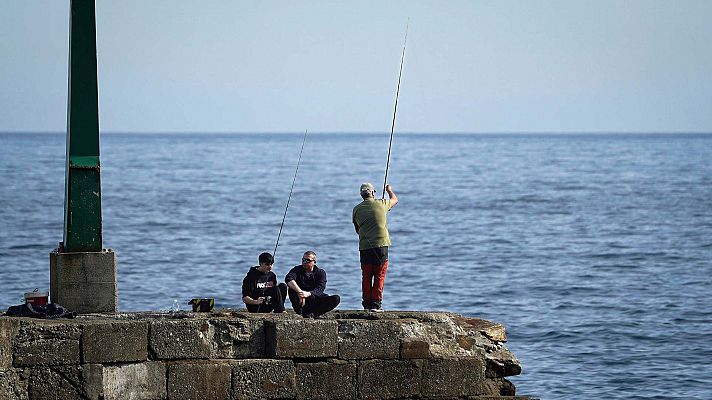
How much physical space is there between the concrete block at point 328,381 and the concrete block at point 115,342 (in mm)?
1294

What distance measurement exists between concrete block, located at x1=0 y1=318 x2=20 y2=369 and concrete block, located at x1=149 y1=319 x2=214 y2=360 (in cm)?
105

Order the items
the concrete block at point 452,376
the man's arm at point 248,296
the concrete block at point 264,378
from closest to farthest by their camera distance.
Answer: the concrete block at point 264,378 → the concrete block at point 452,376 → the man's arm at point 248,296

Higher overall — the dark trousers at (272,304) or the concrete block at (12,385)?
the dark trousers at (272,304)

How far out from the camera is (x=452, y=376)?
11.3 metres

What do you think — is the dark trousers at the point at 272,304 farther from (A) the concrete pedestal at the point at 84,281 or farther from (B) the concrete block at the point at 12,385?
(B) the concrete block at the point at 12,385

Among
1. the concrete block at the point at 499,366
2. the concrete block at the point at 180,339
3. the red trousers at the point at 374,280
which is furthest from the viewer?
the red trousers at the point at 374,280

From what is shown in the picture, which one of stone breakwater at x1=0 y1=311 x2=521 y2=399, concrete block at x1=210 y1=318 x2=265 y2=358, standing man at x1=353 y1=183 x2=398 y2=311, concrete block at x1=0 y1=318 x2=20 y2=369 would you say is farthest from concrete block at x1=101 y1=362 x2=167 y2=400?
standing man at x1=353 y1=183 x2=398 y2=311

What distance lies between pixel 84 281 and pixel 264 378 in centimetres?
220

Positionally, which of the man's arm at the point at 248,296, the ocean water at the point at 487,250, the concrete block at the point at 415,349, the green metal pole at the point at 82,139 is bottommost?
the ocean water at the point at 487,250

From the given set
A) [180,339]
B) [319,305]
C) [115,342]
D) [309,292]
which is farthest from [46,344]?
[309,292]

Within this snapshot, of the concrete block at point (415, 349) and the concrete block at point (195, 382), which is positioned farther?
the concrete block at point (415, 349)

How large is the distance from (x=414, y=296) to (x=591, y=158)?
86.8 meters

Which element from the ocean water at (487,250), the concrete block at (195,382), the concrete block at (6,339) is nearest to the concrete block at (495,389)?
the concrete block at (195,382)

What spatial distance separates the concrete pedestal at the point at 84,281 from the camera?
12180 millimetres
